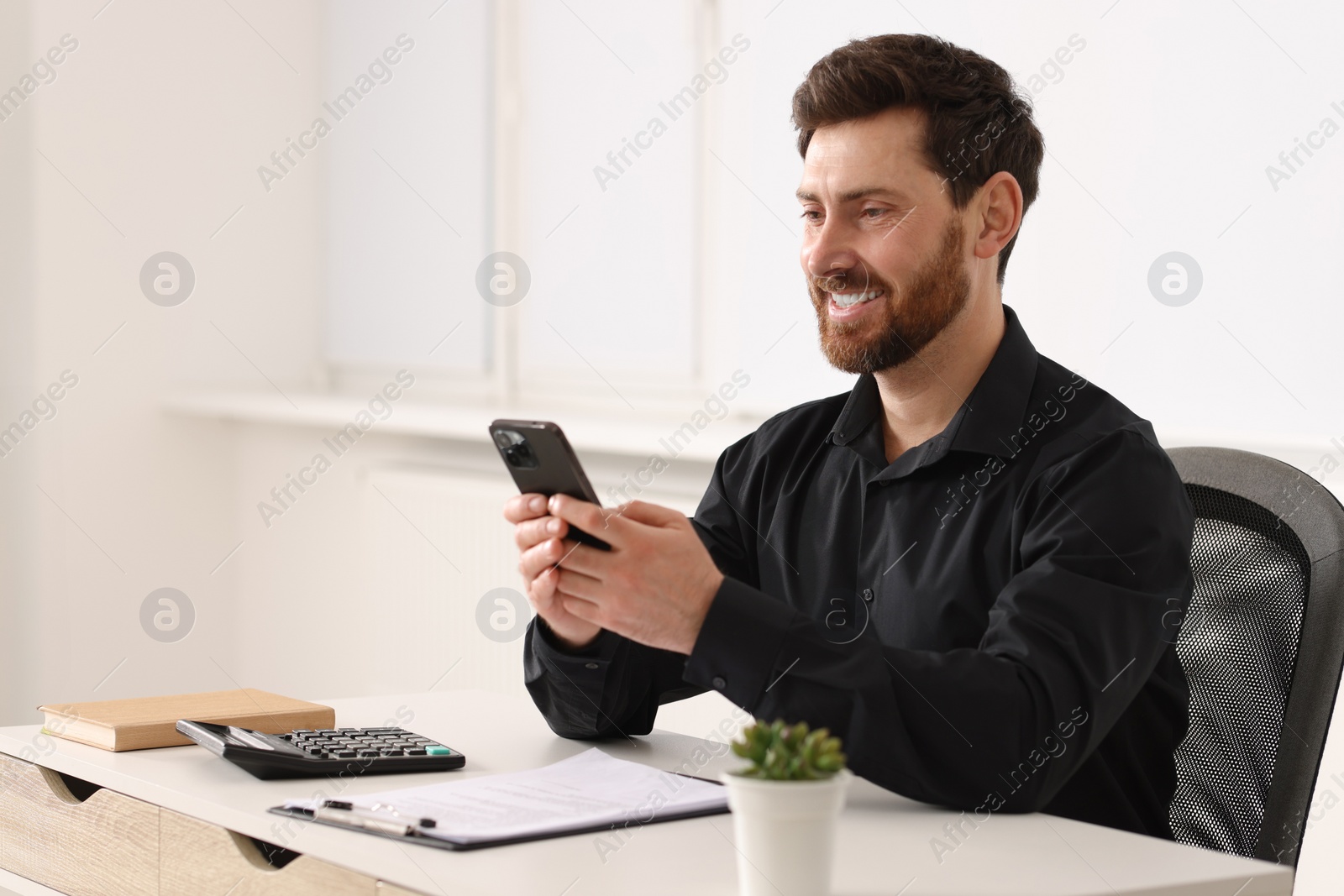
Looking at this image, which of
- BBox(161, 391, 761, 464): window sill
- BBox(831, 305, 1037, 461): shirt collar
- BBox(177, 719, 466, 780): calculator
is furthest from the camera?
BBox(161, 391, 761, 464): window sill

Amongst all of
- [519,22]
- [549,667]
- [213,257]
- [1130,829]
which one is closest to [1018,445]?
[1130,829]

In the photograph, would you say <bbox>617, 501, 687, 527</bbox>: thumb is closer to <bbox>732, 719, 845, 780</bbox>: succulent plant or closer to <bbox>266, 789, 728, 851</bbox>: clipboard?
<bbox>266, 789, 728, 851</bbox>: clipboard

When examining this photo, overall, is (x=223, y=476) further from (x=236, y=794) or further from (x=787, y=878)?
(x=787, y=878)

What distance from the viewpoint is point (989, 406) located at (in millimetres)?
1681

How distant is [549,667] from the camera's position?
1.64 meters

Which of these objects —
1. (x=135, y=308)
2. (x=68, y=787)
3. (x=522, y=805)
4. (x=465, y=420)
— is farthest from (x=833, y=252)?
(x=135, y=308)

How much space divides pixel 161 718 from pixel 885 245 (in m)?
0.98

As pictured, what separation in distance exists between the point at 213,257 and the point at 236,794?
11.1ft

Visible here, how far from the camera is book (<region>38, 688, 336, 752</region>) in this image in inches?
61.4

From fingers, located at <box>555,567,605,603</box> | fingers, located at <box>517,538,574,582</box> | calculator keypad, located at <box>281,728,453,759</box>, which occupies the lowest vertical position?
calculator keypad, located at <box>281,728,453,759</box>

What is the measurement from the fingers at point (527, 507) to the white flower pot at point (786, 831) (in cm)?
43

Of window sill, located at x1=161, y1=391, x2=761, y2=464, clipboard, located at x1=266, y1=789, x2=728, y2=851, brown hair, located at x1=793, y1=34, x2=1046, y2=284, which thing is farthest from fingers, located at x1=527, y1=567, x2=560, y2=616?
window sill, located at x1=161, y1=391, x2=761, y2=464

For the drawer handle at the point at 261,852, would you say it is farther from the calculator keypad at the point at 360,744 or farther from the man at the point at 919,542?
the man at the point at 919,542

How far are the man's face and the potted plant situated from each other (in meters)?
0.83
